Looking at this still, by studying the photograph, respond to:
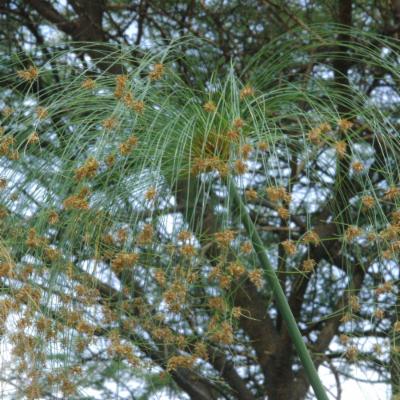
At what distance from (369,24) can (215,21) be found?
1.96 ft

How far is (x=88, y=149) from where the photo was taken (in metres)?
1.62

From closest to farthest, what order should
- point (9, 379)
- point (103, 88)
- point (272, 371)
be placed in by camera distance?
point (9, 379), point (103, 88), point (272, 371)

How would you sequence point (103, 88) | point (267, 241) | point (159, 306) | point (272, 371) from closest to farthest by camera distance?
point (103, 88) < point (159, 306) < point (272, 371) < point (267, 241)

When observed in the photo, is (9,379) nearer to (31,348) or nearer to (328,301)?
(31,348)

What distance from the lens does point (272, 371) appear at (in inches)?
115

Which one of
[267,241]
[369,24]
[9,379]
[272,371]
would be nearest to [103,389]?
[272,371]

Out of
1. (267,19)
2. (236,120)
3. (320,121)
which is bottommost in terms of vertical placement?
(236,120)

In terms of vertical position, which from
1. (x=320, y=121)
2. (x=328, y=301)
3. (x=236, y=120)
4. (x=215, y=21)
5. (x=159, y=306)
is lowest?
(x=159, y=306)

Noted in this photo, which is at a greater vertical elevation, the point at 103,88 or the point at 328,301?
the point at 328,301

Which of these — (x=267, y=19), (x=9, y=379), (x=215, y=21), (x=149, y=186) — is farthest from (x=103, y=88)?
(x=267, y=19)

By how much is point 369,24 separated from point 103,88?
1.84 metres

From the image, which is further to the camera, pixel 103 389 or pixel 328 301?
pixel 328 301

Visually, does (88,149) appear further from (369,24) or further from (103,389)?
(369,24)

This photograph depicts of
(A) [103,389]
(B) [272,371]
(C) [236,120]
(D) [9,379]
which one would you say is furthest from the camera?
(B) [272,371]
